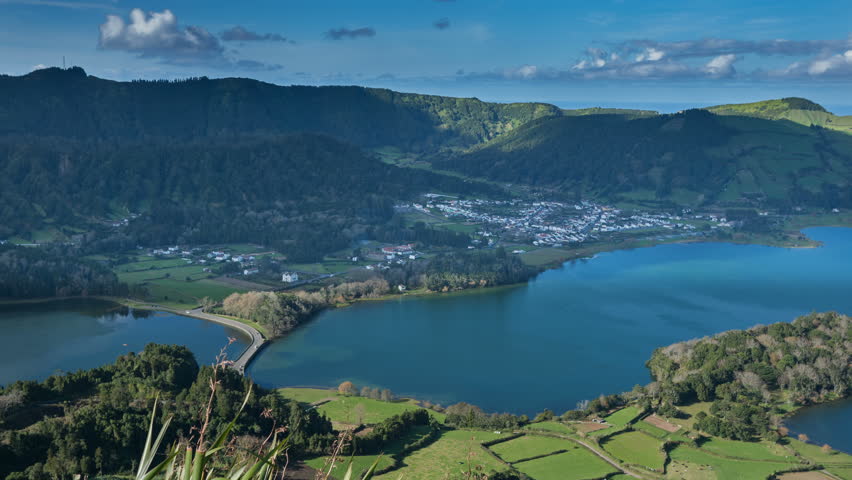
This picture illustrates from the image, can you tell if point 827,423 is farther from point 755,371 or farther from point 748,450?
point 748,450

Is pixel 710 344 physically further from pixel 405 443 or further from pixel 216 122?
pixel 216 122

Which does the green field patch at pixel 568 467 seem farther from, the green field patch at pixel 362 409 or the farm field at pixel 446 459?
the green field patch at pixel 362 409

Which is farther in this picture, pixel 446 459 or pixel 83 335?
pixel 83 335

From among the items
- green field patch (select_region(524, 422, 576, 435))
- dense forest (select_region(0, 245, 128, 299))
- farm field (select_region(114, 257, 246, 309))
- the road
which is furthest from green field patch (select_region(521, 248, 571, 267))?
dense forest (select_region(0, 245, 128, 299))

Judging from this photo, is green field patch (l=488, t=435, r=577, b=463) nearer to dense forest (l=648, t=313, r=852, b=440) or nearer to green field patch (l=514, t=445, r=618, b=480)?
green field patch (l=514, t=445, r=618, b=480)

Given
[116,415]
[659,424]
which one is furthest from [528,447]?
[116,415]

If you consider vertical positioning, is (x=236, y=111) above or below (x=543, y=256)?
above

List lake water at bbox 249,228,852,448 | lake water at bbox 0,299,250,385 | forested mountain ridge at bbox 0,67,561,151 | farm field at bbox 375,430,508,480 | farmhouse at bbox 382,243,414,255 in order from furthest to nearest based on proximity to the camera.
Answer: forested mountain ridge at bbox 0,67,561,151 < farmhouse at bbox 382,243,414,255 < lake water at bbox 0,299,250,385 < lake water at bbox 249,228,852,448 < farm field at bbox 375,430,508,480

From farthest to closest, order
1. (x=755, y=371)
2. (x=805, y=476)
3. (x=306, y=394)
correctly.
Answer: (x=755, y=371) < (x=306, y=394) < (x=805, y=476)
